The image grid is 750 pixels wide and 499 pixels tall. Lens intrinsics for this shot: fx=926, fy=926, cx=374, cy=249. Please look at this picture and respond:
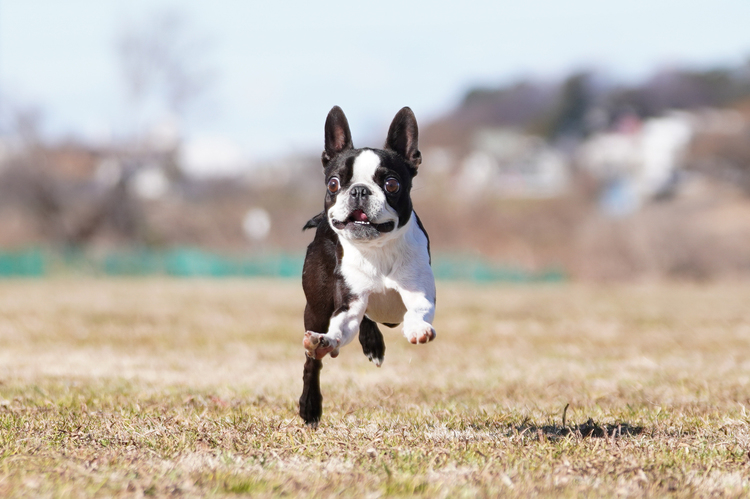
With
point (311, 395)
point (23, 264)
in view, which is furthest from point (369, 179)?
point (23, 264)

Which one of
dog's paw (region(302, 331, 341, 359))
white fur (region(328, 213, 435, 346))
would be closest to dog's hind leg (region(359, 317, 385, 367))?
white fur (region(328, 213, 435, 346))

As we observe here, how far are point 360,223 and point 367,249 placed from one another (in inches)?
10.1

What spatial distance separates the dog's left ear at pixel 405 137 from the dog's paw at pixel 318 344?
3.64 feet

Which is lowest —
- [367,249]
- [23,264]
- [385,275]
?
[23,264]

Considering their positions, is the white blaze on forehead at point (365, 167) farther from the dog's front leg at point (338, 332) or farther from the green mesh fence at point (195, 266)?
the green mesh fence at point (195, 266)

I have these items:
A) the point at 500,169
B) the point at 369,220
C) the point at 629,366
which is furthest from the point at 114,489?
the point at 500,169

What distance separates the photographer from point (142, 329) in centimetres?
1446

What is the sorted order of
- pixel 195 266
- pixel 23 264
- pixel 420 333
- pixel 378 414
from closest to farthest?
1. pixel 420 333
2. pixel 378 414
3. pixel 23 264
4. pixel 195 266

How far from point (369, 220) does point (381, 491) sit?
1374 mm

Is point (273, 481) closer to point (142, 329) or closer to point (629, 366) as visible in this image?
point (629, 366)

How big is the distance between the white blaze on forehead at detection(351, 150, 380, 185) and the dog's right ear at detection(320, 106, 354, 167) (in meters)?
0.33

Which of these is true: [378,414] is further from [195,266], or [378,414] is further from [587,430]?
[195,266]

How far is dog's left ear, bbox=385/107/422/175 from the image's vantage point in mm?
4898

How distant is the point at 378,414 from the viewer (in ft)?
19.0
